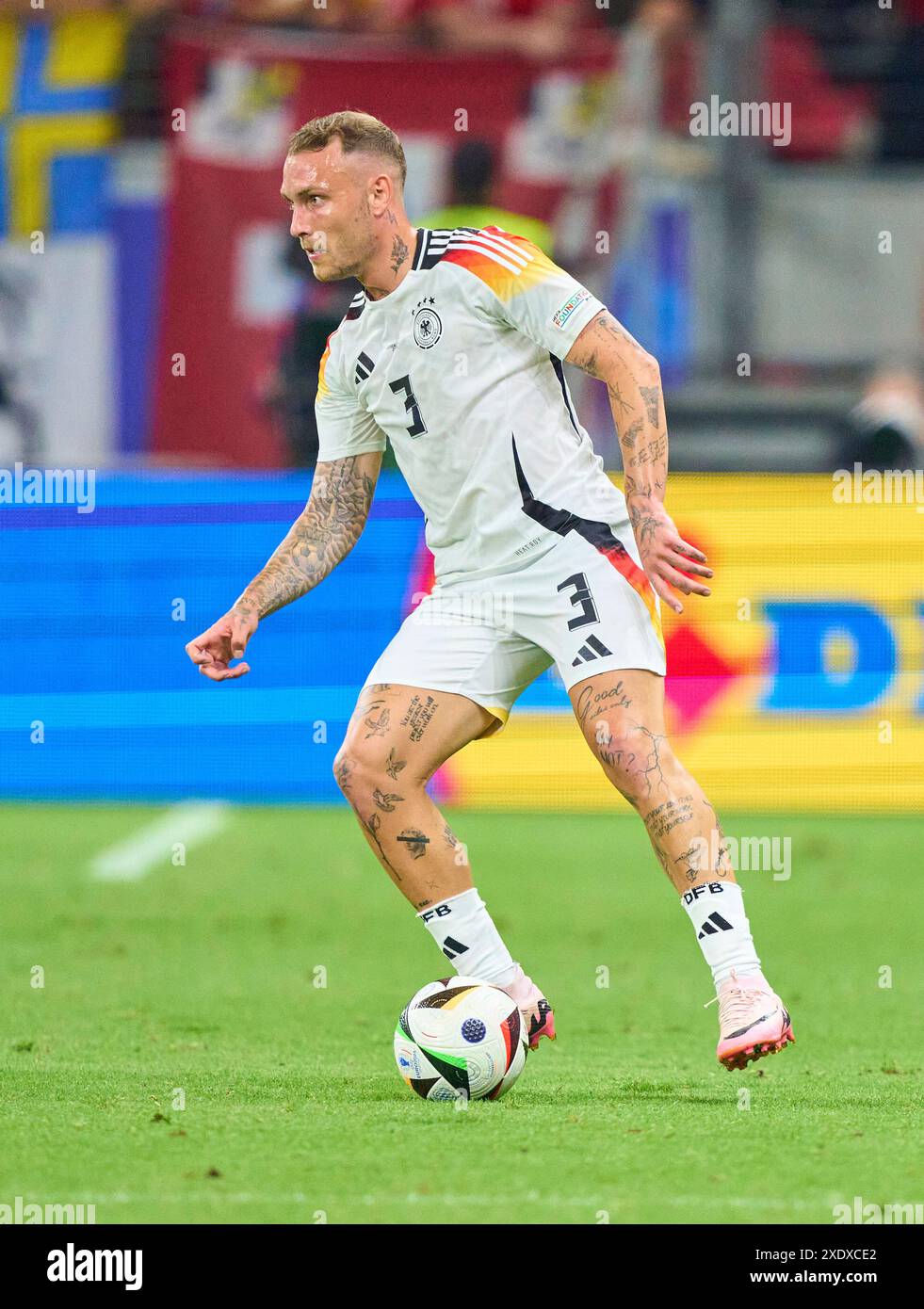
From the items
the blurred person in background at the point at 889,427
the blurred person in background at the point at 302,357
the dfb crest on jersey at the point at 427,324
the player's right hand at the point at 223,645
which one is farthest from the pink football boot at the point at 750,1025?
the blurred person in background at the point at 889,427

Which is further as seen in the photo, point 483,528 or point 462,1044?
point 483,528

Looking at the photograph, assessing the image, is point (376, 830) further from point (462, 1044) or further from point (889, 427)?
point (889, 427)

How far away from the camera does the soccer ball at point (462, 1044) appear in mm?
5262

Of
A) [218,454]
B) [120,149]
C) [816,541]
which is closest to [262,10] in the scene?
[120,149]

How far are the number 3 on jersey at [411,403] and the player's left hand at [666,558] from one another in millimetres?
708

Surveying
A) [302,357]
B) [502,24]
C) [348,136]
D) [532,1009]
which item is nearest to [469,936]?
[532,1009]

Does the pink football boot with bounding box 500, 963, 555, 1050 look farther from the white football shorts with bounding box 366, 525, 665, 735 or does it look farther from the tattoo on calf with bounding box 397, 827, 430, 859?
the white football shorts with bounding box 366, 525, 665, 735

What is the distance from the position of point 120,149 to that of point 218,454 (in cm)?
206

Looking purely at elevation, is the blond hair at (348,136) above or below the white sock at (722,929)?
above

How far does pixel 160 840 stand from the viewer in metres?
10.8

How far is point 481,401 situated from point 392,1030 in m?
2.03

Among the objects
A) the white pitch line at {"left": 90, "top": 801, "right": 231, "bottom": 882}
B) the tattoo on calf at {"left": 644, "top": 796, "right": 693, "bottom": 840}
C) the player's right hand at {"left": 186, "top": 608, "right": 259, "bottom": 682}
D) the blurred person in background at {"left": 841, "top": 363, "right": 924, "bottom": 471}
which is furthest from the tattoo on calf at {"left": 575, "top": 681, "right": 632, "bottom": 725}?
the blurred person in background at {"left": 841, "top": 363, "right": 924, "bottom": 471}

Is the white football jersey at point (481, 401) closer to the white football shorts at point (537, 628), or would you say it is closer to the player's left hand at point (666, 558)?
the white football shorts at point (537, 628)

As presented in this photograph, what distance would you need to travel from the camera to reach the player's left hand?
503 centimetres
